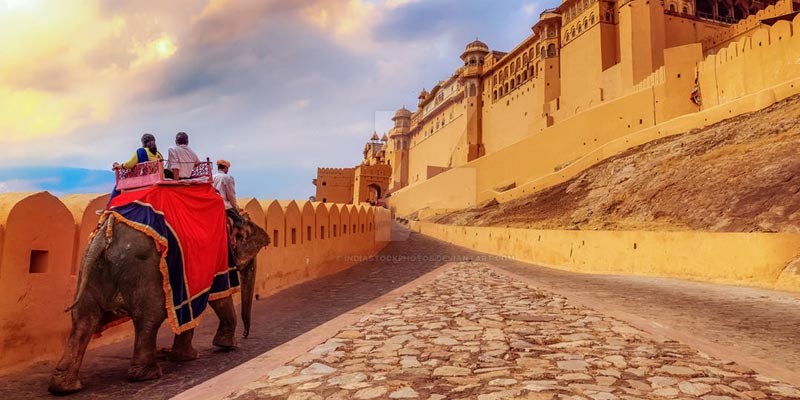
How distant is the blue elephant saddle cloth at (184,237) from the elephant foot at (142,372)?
0.33 meters

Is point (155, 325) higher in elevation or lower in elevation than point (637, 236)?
lower

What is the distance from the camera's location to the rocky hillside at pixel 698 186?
461 inches

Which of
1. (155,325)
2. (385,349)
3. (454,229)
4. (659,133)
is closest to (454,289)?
(385,349)

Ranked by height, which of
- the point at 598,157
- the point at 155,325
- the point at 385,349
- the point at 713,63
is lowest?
the point at 385,349

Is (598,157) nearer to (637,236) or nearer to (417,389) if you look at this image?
(637,236)

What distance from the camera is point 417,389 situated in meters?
2.87

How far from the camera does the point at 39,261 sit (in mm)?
4000

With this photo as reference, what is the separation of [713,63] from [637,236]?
620 inches

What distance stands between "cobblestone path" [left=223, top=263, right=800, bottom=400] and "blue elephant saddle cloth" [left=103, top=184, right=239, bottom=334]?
1.08 m

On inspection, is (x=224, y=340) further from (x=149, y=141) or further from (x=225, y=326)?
(x=149, y=141)

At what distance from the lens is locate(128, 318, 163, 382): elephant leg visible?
3412 millimetres

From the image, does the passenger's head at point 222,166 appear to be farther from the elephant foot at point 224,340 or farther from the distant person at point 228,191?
the elephant foot at point 224,340

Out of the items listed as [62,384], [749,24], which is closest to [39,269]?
[62,384]
